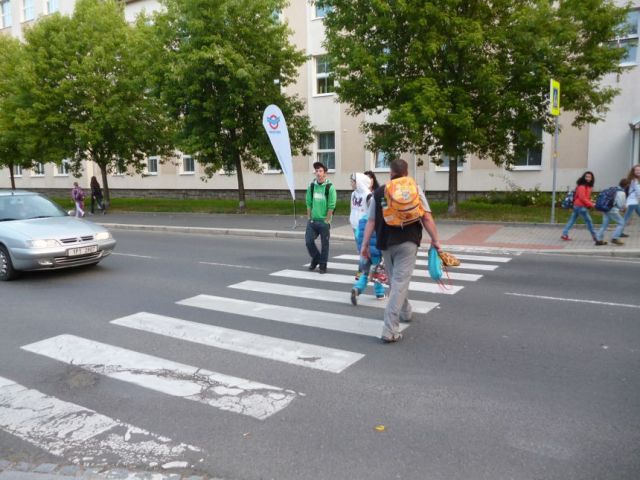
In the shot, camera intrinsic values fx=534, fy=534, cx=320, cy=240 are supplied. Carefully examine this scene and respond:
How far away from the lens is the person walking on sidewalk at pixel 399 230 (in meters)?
5.41

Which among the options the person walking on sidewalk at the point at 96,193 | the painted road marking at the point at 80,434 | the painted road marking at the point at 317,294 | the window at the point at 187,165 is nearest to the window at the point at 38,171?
the window at the point at 187,165

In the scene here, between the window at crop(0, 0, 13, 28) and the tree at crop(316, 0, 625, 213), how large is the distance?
3764 centimetres

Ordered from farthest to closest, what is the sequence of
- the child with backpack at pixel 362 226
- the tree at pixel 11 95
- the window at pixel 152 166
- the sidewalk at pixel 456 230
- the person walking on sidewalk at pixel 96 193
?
1. the window at pixel 152 166
2. the person walking on sidewalk at pixel 96 193
3. the tree at pixel 11 95
4. the sidewalk at pixel 456 230
5. the child with backpack at pixel 362 226

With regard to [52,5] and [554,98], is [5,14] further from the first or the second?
[554,98]

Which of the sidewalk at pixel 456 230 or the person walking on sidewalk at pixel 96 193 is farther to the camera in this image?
the person walking on sidewalk at pixel 96 193

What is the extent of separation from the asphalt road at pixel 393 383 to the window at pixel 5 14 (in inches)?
1751

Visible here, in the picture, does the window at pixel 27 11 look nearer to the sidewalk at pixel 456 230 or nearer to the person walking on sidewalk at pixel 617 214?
the sidewalk at pixel 456 230

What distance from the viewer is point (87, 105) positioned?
23859 mm

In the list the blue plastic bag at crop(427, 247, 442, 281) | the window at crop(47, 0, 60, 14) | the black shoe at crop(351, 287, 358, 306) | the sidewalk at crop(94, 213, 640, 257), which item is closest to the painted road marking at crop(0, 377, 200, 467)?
the blue plastic bag at crop(427, 247, 442, 281)

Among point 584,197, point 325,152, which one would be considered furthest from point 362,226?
point 325,152

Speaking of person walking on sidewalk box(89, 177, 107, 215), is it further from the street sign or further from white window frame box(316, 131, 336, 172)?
the street sign

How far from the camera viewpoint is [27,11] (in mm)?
42156

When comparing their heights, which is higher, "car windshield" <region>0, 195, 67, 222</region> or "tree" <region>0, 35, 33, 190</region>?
"tree" <region>0, 35, 33, 190</region>

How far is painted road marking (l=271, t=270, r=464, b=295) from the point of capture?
26.4 feet
